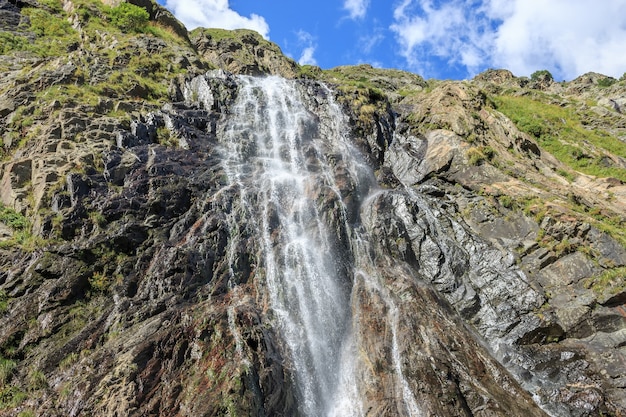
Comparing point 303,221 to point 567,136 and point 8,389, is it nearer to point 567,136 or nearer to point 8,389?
point 8,389

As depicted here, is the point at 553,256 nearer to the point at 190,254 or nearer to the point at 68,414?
the point at 190,254

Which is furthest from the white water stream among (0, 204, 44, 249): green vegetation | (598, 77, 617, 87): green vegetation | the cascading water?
(598, 77, 617, 87): green vegetation

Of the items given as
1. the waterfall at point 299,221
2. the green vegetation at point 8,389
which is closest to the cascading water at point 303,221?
the waterfall at point 299,221

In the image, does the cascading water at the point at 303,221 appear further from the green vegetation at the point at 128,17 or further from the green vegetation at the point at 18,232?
the green vegetation at the point at 128,17

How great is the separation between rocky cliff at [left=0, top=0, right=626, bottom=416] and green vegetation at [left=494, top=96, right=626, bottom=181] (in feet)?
1.26

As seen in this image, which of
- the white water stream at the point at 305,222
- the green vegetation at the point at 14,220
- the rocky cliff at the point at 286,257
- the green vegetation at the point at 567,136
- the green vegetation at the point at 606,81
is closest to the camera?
the rocky cliff at the point at 286,257

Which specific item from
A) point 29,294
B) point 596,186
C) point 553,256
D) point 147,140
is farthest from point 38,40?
point 596,186

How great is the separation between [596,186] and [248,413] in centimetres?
2678

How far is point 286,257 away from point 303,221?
272 cm

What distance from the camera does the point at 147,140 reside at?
2305 centimetres

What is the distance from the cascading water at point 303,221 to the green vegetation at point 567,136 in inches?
750

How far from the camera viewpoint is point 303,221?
2002cm

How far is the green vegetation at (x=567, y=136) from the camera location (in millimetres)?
29547

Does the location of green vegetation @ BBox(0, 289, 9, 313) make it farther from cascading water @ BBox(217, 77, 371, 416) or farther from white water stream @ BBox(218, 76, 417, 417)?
cascading water @ BBox(217, 77, 371, 416)
